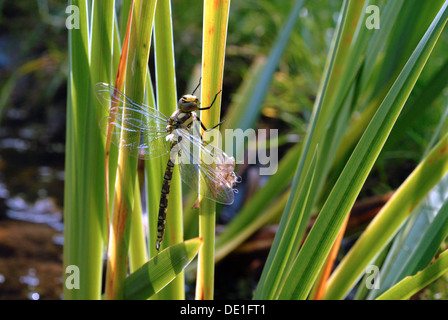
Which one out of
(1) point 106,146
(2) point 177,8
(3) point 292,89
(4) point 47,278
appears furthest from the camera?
(2) point 177,8

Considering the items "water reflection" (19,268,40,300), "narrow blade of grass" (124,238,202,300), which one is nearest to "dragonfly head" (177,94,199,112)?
"narrow blade of grass" (124,238,202,300)

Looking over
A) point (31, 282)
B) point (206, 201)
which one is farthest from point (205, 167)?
point (31, 282)

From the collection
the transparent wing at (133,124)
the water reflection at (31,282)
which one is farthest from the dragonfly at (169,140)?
the water reflection at (31,282)

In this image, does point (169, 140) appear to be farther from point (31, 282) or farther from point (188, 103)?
point (31, 282)

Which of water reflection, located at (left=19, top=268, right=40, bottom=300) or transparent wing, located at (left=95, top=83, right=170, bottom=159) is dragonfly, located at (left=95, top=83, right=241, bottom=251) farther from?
water reflection, located at (left=19, top=268, right=40, bottom=300)
